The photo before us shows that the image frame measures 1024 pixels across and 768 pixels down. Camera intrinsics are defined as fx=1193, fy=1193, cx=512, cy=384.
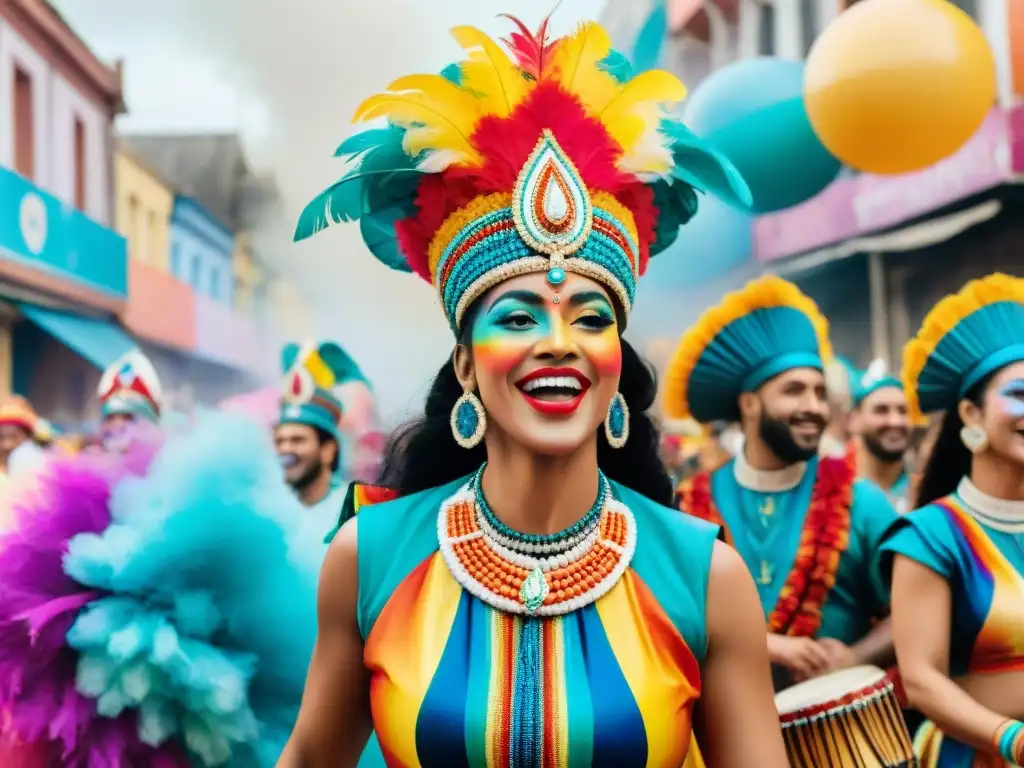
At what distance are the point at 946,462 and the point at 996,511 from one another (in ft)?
1.23

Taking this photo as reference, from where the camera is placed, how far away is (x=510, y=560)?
6.86ft

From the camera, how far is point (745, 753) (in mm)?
2041

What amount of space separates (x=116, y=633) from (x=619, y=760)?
0.95m

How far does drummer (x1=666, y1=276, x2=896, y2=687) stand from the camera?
12.5 ft

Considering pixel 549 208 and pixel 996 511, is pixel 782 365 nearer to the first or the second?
pixel 996 511

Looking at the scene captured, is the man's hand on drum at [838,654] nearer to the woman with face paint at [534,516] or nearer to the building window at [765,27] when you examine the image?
the woman with face paint at [534,516]

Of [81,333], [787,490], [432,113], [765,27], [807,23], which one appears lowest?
[787,490]

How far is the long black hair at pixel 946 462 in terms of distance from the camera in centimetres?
345

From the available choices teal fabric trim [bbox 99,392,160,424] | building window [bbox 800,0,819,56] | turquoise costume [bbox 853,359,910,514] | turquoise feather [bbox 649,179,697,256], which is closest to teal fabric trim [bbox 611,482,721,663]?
turquoise feather [bbox 649,179,697,256]

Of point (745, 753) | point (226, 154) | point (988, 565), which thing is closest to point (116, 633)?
point (745, 753)

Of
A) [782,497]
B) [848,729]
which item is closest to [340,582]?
[848,729]

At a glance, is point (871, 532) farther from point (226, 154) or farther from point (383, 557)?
point (226, 154)

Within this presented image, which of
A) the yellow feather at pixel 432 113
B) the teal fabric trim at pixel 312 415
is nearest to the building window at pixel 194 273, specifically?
the teal fabric trim at pixel 312 415

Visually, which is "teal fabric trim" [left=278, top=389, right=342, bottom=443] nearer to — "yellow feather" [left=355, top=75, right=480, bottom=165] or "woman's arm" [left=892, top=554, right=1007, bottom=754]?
"woman's arm" [left=892, top=554, right=1007, bottom=754]
